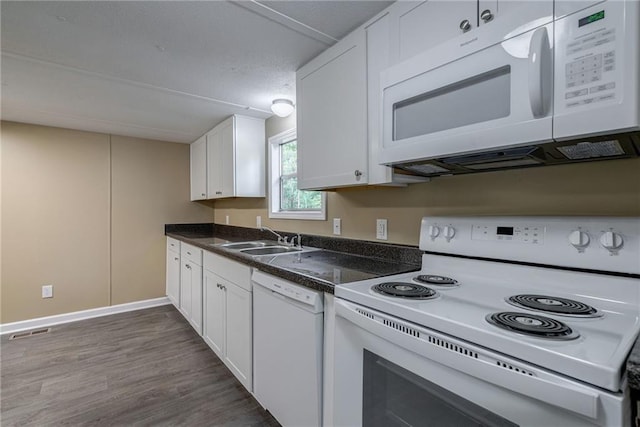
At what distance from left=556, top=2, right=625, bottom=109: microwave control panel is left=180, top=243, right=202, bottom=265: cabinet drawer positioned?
105 inches

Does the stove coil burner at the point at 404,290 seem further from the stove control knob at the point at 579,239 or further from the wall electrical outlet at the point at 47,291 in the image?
the wall electrical outlet at the point at 47,291

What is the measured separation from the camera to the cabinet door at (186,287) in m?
3.04

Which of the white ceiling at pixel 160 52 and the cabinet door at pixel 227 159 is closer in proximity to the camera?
the white ceiling at pixel 160 52

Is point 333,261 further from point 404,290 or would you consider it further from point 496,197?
point 496,197

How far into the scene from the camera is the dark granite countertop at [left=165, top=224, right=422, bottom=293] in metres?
1.36

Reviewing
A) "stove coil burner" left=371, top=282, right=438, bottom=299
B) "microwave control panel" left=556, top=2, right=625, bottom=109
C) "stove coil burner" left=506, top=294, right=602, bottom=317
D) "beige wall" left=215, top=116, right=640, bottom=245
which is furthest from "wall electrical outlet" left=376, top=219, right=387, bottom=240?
"microwave control panel" left=556, top=2, right=625, bottom=109

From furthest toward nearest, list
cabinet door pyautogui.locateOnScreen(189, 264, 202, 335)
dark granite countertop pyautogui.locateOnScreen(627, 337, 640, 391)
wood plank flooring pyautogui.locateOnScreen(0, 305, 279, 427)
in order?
cabinet door pyautogui.locateOnScreen(189, 264, 202, 335), wood plank flooring pyautogui.locateOnScreen(0, 305, 279, 427), dark granite countertop pyautogui.locateOnScreen(627, 337, 640, 391)

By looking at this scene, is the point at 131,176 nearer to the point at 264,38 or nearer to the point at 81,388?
the point at 81,388

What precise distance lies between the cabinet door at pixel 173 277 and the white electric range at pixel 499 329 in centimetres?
284

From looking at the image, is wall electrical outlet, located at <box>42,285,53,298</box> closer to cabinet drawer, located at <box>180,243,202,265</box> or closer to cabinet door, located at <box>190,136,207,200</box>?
cabinet drawer, located at <box>180,243,202,265</box>

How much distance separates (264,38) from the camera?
1683mm

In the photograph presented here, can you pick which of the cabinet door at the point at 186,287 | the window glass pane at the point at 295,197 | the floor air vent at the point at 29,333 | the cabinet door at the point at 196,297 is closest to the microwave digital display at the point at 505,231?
the window glass pane at the point at 295,197

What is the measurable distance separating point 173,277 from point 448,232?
3317 millimetres

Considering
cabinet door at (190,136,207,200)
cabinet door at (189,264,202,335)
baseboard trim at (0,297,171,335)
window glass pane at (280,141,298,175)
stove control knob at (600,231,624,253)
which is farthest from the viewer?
cabinet door at (190,136,207,200)
